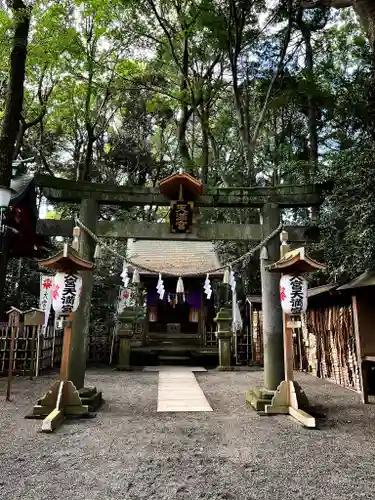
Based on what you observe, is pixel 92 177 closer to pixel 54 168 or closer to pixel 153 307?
pixel 54 168

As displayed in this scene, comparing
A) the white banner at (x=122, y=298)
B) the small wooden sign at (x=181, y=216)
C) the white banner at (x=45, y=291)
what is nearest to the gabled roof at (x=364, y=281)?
the small wooden sign at (x=181, y=216)

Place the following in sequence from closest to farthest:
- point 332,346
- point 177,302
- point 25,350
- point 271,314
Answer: point 271,314 < point 332,346 < point 25,350 < point 177,302

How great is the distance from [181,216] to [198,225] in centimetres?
41

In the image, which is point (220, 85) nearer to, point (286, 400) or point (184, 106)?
point (184, 106)

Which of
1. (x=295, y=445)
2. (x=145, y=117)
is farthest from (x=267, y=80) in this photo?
(x=295, y=445)

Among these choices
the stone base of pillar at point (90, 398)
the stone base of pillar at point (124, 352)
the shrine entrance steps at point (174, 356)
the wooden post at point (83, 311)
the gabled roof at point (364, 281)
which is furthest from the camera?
the shrine entrance steps at point (174, 356)

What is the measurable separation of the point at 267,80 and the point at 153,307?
1148cm

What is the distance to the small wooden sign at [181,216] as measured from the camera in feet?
24.0

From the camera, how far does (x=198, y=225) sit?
24.5ft

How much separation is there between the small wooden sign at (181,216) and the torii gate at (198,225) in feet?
0.44

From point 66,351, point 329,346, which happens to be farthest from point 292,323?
point 329,346

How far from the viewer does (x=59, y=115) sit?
16797 millimetres

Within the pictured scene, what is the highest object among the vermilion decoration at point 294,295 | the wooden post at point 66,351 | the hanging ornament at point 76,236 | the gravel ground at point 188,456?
the hanging ornament at point 76,236

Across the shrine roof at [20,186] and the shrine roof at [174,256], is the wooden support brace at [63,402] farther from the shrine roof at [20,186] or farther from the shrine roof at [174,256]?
the shrine roof at [174,256]
